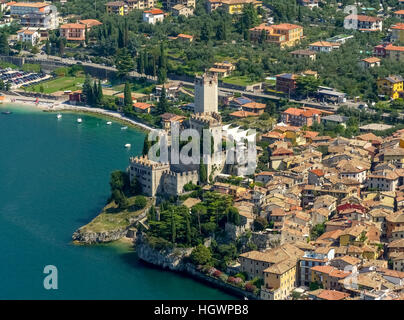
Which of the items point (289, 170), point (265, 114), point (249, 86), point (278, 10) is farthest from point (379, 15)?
point (289, 170)

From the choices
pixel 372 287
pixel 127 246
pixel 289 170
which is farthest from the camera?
pixel 289 170

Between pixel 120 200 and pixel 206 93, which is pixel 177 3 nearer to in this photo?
pixel 206 93

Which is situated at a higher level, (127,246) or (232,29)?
(232,29)

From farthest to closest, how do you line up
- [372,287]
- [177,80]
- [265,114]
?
1. [177,80]
2. [265,114]
3. [372,287]

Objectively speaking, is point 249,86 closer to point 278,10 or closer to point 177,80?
point 177,80

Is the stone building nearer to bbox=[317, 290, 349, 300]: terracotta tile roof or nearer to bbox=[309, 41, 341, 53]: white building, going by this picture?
bbox=[317, 290, 349, 300]: terracotta tile roof

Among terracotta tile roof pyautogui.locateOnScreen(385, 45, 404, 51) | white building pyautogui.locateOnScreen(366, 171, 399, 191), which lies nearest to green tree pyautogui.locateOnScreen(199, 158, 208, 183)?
white building pyautogui.locateOnScreen(366, 171, 399, 191)

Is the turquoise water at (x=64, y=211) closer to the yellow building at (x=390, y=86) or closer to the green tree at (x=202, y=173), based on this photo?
the green tree at (x=202, y=173)

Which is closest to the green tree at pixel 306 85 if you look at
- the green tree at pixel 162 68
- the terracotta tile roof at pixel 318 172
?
the green tree at pixel 162 68
